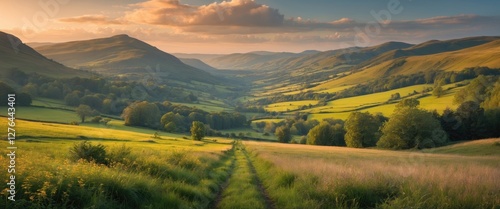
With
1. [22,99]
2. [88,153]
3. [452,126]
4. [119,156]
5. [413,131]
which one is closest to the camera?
[88,153]

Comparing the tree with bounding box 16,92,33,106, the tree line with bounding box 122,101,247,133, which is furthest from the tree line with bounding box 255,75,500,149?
the tree with bounding box 16,92,33,106

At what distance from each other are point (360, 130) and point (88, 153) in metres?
73.2

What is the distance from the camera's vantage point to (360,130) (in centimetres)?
7794

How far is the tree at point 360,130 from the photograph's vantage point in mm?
78250

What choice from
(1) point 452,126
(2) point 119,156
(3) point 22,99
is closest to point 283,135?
(1) point 452,126

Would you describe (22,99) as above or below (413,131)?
above

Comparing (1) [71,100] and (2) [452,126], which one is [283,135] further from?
(1) [71,100]

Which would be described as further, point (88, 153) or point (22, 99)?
point (22, 99)

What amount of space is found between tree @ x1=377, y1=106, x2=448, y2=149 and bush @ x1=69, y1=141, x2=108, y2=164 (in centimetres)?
6418

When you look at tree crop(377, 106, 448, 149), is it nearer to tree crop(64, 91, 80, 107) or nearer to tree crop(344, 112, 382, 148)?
tree crop(344, 112, 382, 148)

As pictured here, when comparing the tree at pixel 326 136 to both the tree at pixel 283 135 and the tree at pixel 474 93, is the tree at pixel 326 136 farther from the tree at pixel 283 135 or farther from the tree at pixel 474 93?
the tree at pixel 474 93

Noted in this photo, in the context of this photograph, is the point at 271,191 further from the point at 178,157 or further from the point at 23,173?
the point at 23,173

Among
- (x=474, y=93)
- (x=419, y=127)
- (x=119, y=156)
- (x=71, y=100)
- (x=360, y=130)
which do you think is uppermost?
(x=474, y=93)

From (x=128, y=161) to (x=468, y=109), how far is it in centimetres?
8597
